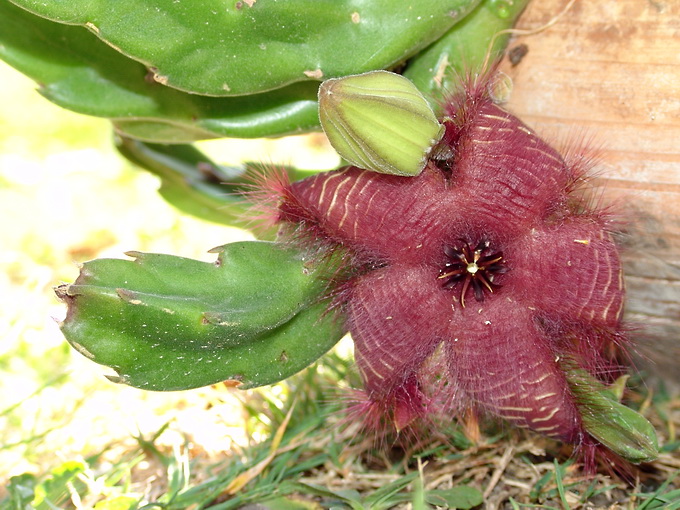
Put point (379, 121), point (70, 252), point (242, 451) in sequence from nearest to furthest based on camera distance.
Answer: point (379, 121), point (242, 451), point (70, 252)

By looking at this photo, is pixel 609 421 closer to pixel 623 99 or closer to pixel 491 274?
pixel 491 274

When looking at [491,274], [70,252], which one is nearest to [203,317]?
[491,274]

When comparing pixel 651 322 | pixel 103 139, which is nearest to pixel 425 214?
pixel 651 322

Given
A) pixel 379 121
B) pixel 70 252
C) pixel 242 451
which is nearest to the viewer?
pixel 379 121

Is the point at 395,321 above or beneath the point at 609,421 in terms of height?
above

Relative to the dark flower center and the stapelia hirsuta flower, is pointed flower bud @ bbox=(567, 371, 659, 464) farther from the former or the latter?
the dark flower center

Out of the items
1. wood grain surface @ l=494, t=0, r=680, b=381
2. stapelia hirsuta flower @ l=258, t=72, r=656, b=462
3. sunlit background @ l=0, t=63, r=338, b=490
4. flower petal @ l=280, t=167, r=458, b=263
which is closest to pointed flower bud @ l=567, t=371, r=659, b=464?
stapelia hirsuta flower @ l=258, t=72, r=656, b=462

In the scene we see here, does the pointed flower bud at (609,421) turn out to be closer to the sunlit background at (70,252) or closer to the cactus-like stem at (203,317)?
the cactus-like stem at (203,317)
